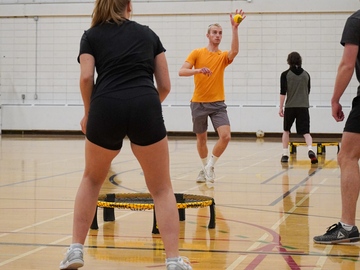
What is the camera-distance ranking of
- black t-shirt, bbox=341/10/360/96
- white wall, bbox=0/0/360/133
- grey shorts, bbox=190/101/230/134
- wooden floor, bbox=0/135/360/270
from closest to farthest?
wooden floor, bbox=0/135/360/270, black t-shirt, bbox=341/10/360/96, grey shorts, bbox=190/101/230/134, white wall, bbox=0/0/360/133

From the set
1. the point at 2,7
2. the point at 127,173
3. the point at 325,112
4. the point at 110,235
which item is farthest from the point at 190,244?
the point at 2,7

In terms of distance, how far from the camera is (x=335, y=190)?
6250 mm

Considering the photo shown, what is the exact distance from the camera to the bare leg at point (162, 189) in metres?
2.75

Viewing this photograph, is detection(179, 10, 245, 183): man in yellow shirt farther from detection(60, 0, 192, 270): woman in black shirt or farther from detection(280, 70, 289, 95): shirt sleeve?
detection(60, 0, 192, 270): woman in black shirt

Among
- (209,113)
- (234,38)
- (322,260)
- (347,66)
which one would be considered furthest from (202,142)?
(322,260)

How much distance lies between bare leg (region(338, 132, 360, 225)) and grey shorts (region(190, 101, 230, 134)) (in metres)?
3.23

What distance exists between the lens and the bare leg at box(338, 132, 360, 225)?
3650mm

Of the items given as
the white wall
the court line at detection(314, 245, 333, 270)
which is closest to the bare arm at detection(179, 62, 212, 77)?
the court line at detection(314, 245, 333, 270)

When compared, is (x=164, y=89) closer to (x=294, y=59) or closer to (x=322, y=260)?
(x=322, y=260)

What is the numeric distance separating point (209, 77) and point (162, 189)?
4378 mm

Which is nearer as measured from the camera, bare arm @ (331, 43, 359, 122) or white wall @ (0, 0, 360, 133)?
bare arm @ (331, 43, 359, 122)

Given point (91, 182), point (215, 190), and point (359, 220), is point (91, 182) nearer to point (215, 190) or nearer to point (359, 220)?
point (359, 220)

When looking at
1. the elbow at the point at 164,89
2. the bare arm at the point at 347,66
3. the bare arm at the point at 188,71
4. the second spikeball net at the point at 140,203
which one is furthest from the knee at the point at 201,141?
the elbow at the point at 164,89

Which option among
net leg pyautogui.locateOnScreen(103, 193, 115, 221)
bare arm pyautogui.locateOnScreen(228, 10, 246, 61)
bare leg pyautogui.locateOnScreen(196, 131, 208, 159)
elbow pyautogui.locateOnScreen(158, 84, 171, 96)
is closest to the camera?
elbow pyautogui.locateOnScreen(158, 84, 171, 96)
